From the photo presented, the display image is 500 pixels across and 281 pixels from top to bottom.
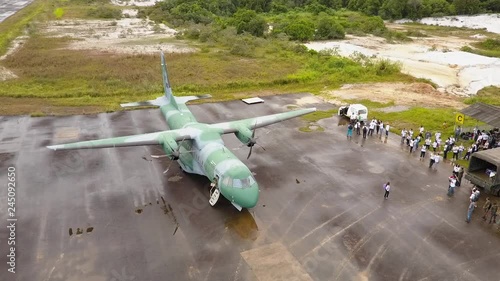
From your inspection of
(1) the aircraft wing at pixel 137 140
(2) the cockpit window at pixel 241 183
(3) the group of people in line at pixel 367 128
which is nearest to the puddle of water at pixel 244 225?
(2) the cockpit window at pixel 241 183

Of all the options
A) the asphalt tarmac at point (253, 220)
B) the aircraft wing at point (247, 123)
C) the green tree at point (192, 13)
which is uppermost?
the green tree at point (192, 13)

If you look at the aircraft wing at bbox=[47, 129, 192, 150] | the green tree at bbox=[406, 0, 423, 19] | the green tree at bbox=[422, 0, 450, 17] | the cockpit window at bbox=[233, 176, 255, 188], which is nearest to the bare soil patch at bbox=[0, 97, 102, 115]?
the aircraft wing at bbox=[47, 129, 192, 150]

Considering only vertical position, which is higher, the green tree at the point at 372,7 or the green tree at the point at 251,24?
the green tree at the point at 372,7

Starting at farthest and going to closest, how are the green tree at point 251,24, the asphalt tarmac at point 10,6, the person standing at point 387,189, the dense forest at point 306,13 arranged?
the asphalt tarmac at point 10,6 → the dense forest at point 306,13 → the green tree at point 251,24 → the person standing at point 387,189

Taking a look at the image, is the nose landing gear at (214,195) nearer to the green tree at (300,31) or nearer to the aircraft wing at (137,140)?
the aircraft wing at (137,140)

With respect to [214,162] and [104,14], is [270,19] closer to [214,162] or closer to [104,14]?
[104,14]

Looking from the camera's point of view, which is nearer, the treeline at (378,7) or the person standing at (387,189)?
the person standing at (387,189)

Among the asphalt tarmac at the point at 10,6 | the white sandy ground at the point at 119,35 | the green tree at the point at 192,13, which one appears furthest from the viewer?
the asphalt tarmac at the point at 10,6
